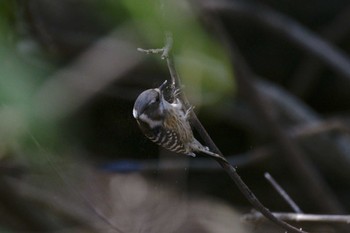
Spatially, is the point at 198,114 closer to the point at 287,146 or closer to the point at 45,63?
the point at 287,146

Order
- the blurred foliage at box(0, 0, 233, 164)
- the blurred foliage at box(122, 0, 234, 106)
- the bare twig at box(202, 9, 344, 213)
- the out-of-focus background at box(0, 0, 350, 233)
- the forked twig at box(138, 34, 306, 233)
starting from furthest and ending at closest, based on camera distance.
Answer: the bare twig at box(202, 9, 344, 213)
the blurred foliage at box(122, 0, 234, 106)
the out-of-focus background at box(0, 0, 350, 233)
the forked twig at box(138, 34, 306, 233)
the blurred foliage at box(0, 0, 233, 164)

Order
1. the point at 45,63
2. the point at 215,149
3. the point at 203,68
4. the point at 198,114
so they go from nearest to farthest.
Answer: the point at 215,149 < the point at 45,63 < the point at 203,68 < the point at 198,114

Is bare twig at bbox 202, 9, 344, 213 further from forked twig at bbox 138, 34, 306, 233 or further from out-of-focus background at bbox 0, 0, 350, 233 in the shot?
forked twig at bbox 138, 34, 306, 233

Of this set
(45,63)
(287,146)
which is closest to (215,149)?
(45,63)

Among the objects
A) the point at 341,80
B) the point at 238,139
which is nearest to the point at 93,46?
the point at 238,139

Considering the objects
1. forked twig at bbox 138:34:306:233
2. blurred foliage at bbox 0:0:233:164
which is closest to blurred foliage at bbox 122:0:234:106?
blurred foliage at bbox 0:0:233:164

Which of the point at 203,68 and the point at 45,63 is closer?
the point at 45,63

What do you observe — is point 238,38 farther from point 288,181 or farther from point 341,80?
point 288,181

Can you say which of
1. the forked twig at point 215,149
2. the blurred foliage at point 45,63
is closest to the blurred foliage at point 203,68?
the blurred foliage at point 45,63
